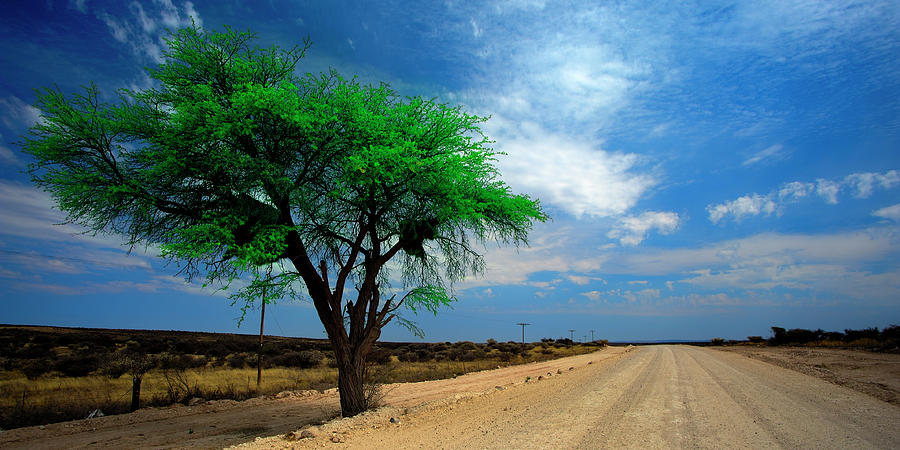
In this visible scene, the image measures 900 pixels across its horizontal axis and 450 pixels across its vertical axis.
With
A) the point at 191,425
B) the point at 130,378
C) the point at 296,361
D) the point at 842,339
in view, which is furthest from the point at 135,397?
the point at 842,339

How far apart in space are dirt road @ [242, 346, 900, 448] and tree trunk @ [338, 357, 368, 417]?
2.57 ft

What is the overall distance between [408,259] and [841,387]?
53.8 ft

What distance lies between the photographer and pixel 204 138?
9922 mm

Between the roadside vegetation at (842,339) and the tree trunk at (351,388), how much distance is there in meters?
39.3

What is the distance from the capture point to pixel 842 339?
51.4 metres

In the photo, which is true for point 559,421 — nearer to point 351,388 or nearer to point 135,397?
point 351,388

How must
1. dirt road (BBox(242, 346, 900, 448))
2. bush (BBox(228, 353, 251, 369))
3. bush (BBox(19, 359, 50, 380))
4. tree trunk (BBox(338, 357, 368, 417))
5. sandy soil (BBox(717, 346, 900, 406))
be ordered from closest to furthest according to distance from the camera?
dirt road (BBox(242, 346, 900, 448)) < tree trunk (BBox(338, 357, 368, 417)) < sandy soil (BBox(717, 346, 900, 406)) < bush (BBox(19, 359, 50, 380)) < bush (BBox(228, 353, 251, 369))

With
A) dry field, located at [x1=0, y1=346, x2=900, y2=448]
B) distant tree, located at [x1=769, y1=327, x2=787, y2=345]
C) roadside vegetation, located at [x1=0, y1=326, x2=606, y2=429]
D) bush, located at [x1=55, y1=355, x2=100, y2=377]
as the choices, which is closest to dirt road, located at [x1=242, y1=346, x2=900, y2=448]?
dry field, located at [x1=0, y1=346, x2=900, y2=448]

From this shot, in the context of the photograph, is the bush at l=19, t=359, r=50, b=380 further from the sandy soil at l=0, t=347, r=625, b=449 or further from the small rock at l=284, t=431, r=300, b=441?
the small rock at l=284, t=431, r=300, b=441

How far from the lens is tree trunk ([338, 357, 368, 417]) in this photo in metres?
11.4

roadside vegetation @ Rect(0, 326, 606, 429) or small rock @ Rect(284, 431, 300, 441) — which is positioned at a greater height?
small rock @ Rect(284, 431, 300, 441)

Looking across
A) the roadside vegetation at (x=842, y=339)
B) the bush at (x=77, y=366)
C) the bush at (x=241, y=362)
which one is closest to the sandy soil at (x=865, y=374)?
the roadside vegetation at (x=842, y=339)

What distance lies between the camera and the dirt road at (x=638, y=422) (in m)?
7.82

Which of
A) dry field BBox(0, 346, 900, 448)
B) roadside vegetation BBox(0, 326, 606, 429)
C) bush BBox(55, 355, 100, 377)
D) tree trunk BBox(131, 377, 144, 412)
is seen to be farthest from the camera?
bush BBox(55, 355, 100, 377)
